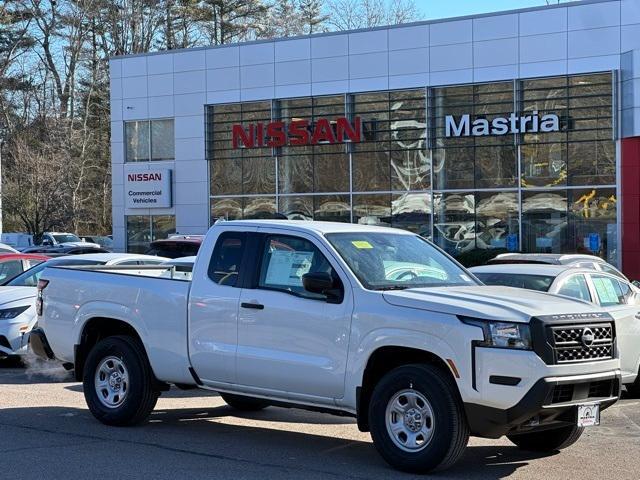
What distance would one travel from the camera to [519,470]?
304 inches

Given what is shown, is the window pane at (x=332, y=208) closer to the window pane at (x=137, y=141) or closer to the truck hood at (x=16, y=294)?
the window pane at (x=137, y=141)

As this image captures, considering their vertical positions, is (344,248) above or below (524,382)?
above

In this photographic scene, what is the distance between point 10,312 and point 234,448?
6.68 metres

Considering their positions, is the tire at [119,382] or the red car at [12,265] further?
the red car at [12,265]

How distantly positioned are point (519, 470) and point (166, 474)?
2747 mm

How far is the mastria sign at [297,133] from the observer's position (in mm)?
32562

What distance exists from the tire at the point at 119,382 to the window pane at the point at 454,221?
22.3 m

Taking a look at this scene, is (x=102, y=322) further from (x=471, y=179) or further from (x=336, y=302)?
(x=471, y=179)

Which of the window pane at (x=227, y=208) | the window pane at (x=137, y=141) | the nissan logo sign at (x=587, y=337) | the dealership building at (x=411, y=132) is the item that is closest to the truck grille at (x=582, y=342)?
the nissan logo sign at (x=587, y=337)

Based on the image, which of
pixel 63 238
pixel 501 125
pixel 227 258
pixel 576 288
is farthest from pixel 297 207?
pixel 227 258

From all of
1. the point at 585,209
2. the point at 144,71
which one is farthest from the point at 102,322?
the point at 144,71

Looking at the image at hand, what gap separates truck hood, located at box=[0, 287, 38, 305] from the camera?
14133 mm

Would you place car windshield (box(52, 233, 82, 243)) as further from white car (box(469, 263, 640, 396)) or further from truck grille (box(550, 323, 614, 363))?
truck grille (box(550, 323, 614, 363))

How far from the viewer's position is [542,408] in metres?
7.01
